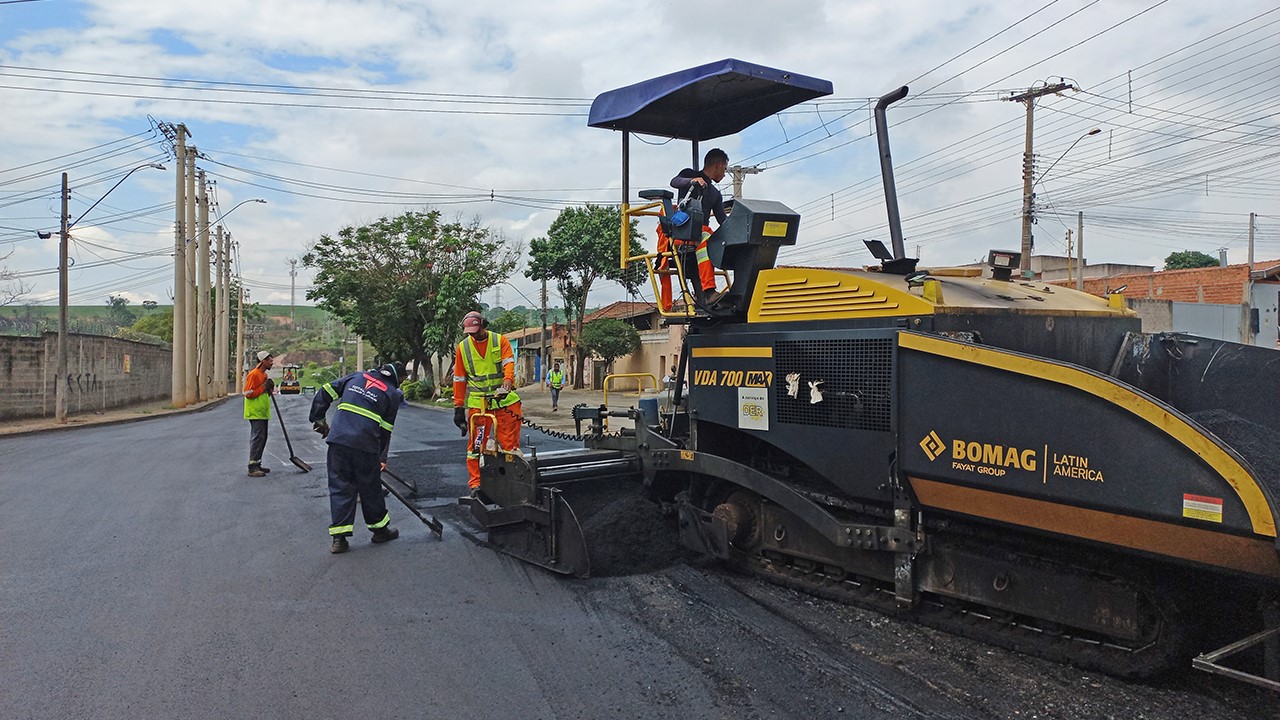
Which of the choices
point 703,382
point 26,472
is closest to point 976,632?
point 703,382

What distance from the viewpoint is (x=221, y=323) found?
38844 millimetres

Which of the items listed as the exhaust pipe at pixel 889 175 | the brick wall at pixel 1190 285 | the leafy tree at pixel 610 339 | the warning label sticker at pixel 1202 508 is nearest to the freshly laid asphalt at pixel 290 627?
the warning label sticker at pixel 1202 508

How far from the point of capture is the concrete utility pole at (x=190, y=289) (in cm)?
2747

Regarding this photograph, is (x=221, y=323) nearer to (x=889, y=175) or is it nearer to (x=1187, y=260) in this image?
(x=889, y=175)

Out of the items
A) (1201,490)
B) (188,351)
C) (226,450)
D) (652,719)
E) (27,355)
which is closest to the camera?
(1201,490)

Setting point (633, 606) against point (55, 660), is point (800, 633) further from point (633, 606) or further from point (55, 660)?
point (55, 660)

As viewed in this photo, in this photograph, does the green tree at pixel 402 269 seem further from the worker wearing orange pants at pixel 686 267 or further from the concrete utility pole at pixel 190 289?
the worker wearing orange pants at pixel 686 267

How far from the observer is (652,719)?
314 centimetres

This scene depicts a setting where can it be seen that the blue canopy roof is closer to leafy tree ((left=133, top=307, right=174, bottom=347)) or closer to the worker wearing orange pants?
the worker wearing orange pants

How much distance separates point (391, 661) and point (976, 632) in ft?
9.01

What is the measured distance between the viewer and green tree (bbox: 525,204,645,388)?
110ft

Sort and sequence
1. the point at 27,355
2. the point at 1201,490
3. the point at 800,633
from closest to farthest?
the point at 1201,490
the point at 800,633
the point at 27,355

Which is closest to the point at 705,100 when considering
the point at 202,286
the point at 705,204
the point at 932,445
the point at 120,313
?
the point at 705,204

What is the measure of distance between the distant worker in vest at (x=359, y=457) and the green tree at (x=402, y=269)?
82.0ft
